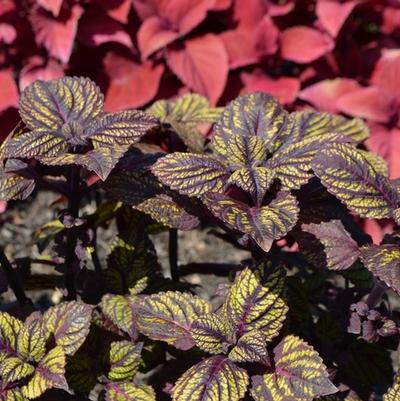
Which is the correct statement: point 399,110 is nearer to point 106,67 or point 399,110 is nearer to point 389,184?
point 106,67

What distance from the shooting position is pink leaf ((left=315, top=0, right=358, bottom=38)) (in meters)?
2.30

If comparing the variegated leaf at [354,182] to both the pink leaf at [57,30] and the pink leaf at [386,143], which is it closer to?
the pink leaf at [386,143]

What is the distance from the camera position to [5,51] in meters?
2.51

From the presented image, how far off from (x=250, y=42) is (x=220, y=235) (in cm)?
121

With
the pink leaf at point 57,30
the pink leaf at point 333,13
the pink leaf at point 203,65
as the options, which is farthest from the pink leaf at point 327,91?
the pink leaf at point 57,30

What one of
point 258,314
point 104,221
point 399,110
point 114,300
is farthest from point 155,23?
point 258,314

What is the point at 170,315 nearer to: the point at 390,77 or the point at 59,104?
the point at 59,104

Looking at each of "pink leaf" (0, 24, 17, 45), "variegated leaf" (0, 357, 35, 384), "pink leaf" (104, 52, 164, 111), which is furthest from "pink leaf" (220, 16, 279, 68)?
"variegated leaf" (0, 357, 35, 384)

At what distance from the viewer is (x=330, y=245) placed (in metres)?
1.10

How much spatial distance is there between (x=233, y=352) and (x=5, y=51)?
178 cm

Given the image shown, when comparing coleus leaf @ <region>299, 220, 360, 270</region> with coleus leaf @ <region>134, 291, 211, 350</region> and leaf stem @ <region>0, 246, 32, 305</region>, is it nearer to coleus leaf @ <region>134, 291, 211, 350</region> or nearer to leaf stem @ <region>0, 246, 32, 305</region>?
→ coleus leaf @ <region>134, 291, 211, 350</region>

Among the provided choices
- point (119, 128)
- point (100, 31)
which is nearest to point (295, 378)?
point (119, 128)

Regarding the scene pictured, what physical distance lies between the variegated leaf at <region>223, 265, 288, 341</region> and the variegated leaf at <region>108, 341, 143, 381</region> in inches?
6.6

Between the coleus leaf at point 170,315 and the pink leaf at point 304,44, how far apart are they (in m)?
1.41
